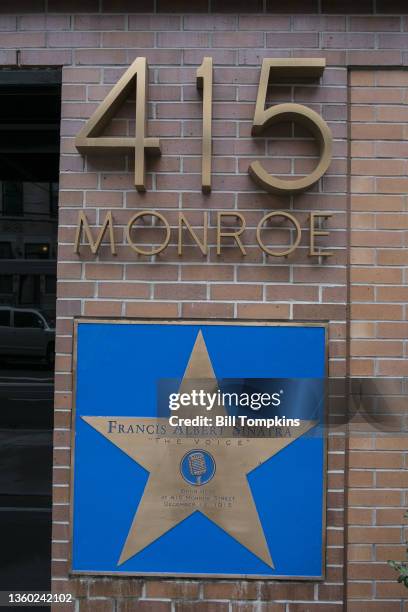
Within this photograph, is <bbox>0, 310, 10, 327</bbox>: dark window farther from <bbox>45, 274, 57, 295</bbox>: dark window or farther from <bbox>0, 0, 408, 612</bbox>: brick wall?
<bbox>0, 0, 408, 612</bbox>: brick wall

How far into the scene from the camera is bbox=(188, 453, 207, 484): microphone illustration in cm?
328

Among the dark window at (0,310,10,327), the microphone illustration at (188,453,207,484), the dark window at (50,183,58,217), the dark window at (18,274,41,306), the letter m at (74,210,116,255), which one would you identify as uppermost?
the dark window at (50,183,58,217)

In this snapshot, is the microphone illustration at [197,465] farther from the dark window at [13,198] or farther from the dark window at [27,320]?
the dark window at [13,198]

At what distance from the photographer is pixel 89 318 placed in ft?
10.9

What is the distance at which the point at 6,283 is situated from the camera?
6957 mm

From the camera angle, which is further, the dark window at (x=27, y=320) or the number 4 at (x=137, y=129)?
the dark window at (x=27, y=320)

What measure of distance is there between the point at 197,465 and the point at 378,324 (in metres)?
1.25

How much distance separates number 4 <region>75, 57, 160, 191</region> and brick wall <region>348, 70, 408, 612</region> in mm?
1151

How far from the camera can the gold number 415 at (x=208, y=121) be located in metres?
3.23

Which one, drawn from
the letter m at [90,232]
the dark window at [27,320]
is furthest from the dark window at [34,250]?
the letter m at [90,232]

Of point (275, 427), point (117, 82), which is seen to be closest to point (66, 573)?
point (275, 427)

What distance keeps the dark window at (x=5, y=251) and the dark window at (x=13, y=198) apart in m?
0.36

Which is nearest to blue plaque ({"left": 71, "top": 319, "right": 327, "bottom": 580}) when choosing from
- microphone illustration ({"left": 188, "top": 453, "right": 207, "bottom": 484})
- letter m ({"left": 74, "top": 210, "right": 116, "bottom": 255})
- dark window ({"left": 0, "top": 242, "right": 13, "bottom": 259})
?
microphone illustration ({"left": 188, "top": 453, "right": 207, "bottom": 484})

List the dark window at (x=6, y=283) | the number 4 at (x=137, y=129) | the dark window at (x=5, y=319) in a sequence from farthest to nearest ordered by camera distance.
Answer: the dark window at (x=5, y=319)
the dark window at (x=6, y=283)
the number 4 at (x=137, y=129)
